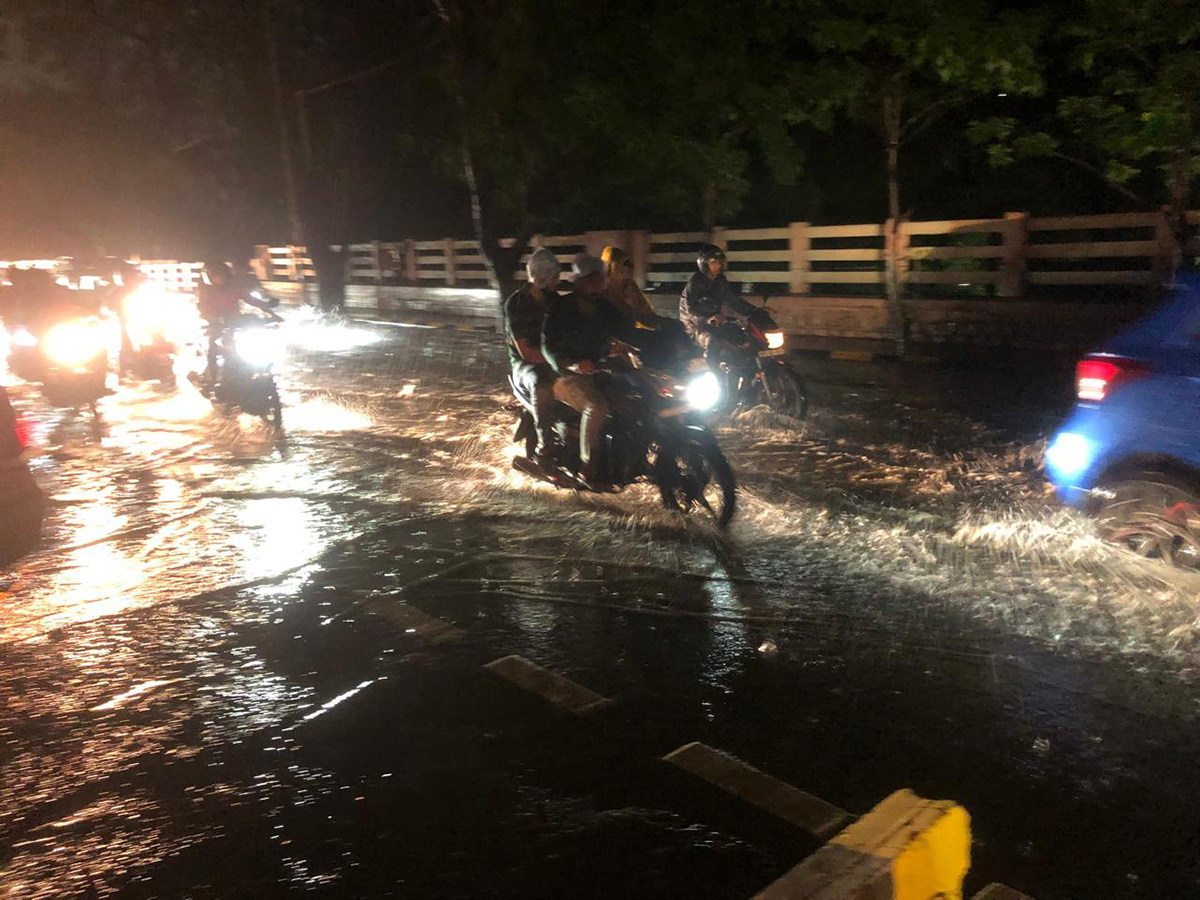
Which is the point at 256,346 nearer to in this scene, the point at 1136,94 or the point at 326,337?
the point at 326,337

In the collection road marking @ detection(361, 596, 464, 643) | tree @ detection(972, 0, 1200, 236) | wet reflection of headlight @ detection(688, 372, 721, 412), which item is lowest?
road marking @ detection(361, 596, 464, 643)

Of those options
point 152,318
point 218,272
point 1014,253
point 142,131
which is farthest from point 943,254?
point 142,131

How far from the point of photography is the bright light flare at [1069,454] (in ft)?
20.0

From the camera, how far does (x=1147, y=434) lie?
5.73 metres

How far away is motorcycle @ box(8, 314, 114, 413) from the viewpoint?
41.7 ft

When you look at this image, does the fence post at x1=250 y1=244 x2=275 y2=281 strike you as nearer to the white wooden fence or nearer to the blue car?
the white wooden fence

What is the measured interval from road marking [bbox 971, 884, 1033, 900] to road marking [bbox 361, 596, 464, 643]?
2.92 metres

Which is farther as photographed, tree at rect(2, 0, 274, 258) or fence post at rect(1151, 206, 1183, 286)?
tree at rect(2, 0, 274, 258)

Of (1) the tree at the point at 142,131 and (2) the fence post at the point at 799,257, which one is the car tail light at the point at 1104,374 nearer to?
(2) the fence post at the point at 799,257

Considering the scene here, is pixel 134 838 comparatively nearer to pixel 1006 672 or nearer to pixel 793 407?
pixel 1006 672

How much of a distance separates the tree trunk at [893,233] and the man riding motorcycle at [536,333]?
8796mm

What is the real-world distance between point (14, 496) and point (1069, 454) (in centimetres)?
668

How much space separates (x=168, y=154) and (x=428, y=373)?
41.4 meters

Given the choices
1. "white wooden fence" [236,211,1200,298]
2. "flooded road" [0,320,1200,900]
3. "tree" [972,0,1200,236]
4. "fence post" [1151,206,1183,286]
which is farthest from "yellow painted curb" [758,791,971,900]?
"tree" [972,0,1200,236]
